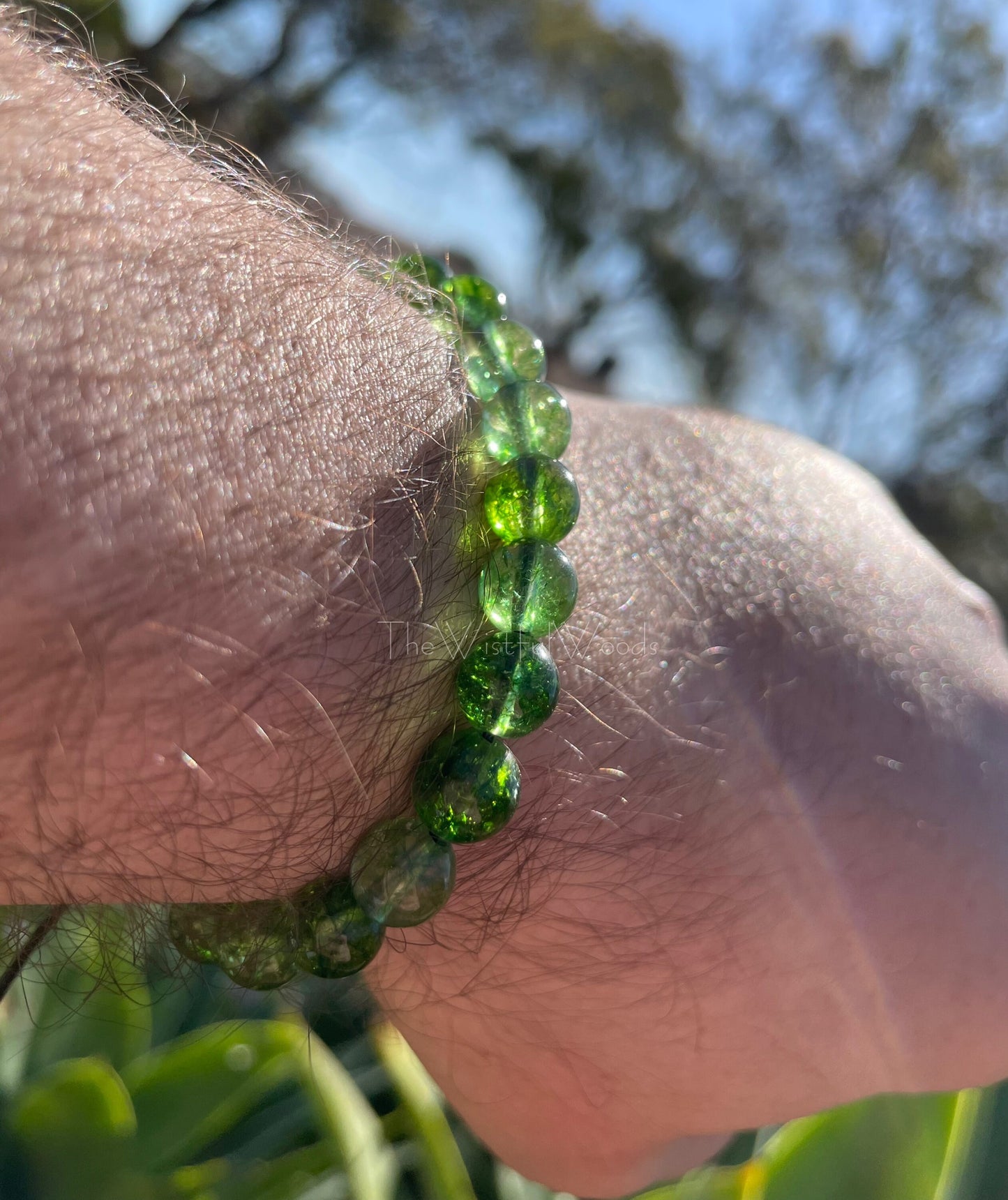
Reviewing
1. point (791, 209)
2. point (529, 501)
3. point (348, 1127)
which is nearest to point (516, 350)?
point (529, 501)

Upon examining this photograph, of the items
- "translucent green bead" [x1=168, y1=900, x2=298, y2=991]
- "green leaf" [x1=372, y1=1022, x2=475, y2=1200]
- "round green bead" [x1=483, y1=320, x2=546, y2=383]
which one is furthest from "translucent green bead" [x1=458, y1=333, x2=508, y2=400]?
"green leaf" [x1=372, y1=1022, x2=475, y2=1200]

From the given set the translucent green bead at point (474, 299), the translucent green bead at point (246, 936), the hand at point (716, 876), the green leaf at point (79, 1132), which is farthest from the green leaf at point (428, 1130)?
the translucent green bead at point (474, 299)

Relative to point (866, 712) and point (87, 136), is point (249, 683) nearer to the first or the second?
point (87, 136)

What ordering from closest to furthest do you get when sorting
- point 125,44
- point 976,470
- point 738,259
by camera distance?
point 125,44 → point 976,470 → point 738,259

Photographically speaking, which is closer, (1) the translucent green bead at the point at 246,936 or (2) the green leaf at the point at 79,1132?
(1) the translucent green bead at the point at 246,936

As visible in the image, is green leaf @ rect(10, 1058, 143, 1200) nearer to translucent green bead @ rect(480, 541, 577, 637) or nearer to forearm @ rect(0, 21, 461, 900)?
forearm @ rect(0, 21, 461, 900)

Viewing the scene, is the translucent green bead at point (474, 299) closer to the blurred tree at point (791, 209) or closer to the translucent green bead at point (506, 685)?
the translucent green bead at point (506, 685)

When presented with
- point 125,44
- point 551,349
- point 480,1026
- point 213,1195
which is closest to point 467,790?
point 480,1026

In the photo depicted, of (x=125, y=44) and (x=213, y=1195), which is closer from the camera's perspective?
(x=213, y=1195)
